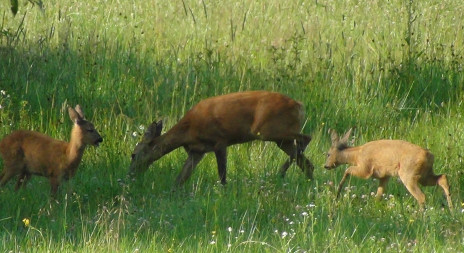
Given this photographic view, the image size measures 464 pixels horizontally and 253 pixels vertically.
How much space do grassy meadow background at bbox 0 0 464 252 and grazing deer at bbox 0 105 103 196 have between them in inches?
6.7

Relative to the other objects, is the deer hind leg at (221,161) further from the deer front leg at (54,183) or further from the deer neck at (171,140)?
the deer front leg at (54,183)

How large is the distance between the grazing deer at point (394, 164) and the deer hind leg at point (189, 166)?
1.18 meters

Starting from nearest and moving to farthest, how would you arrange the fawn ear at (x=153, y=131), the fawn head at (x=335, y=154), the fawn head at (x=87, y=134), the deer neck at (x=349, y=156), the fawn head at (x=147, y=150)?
A: the fawn head at (x=87, y=134) < the deer neck at (x=349, y=156) < the fawn head at (x=335, y=154) < the fawn head at (x=147, y=150) < the fawn ear at (x=153, y=131)

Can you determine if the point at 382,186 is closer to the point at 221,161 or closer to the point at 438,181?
the point at 438,181

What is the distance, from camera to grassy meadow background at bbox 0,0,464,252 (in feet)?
22.5

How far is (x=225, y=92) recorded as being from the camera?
34.8 feet

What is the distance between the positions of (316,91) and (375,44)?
5.34ft

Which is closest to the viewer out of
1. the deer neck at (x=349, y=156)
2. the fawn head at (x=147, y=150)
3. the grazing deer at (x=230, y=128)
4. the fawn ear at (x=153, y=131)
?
the deer neck at (x=349, y=156)

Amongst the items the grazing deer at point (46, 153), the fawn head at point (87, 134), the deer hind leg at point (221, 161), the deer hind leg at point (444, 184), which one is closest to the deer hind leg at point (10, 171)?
the grazing deer at point (46, 153)

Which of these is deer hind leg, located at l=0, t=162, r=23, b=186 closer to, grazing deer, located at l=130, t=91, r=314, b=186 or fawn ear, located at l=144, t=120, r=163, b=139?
grazing deer, located at l=130, t=91, r=314, b=186

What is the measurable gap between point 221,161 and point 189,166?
30 centimetres

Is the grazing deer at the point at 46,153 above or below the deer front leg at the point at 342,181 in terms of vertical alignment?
above

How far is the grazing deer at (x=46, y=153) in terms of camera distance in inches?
332

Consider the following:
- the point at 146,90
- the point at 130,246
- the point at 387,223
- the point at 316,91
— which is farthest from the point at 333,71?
the point at 130,246
